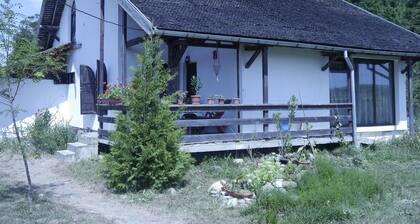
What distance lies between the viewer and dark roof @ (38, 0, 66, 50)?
59.8ft

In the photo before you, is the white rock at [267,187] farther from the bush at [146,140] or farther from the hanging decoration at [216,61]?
the hanging decoration at [216,61]

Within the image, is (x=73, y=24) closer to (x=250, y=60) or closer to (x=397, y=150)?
(x=250, y=60)

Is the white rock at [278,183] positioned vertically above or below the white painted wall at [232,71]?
below

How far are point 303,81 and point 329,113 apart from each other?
52.9 inches

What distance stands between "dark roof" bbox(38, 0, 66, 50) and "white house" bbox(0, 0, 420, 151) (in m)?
0.06

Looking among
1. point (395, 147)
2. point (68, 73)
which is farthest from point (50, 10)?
point (395, 147)

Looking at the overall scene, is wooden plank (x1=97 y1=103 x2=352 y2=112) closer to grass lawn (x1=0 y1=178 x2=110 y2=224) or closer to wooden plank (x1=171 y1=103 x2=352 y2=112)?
wooden plank (x1=171 y1=103 x2=352 y2=112)

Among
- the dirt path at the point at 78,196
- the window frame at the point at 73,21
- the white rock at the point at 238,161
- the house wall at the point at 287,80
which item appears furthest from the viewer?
the window frame at the point at 73,21

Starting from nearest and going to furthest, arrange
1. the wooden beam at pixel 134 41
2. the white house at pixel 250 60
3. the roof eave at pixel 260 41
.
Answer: the roof eave at pixel 260 41 → the white house at pixel 250 60 → the wooden beam at pixel 134 41

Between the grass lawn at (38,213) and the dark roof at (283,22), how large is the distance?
441 centimetres

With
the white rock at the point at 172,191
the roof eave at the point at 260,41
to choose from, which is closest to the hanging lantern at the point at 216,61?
the roof eave at the point at 260,41

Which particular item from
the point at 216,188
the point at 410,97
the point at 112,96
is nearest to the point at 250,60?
the point at 112,96

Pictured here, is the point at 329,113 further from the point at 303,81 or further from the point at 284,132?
the point at 284,132

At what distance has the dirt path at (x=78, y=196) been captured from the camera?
7.45m
